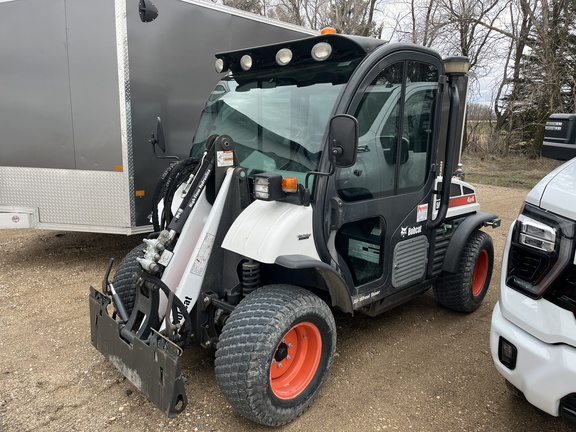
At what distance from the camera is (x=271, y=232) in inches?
100

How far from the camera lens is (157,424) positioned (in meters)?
2.58

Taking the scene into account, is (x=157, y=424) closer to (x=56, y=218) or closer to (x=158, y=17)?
(x=56, y=218)

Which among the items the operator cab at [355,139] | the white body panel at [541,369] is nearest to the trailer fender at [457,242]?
the operator cab at [355,139]

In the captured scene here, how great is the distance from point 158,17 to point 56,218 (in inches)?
102

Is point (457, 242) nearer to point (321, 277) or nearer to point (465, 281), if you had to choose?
point (465, 281)

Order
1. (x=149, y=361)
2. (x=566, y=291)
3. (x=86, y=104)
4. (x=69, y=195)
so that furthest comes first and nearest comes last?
(x=69, y=195)
(x=86, y=104)
(x=149, y=361)
(x=566, y=291)

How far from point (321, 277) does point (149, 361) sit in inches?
45.9

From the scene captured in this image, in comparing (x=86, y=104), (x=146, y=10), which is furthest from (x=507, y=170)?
(x=86, y=104)

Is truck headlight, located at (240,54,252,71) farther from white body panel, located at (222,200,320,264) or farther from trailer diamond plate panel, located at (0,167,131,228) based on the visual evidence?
trailer diamond plate panel, located at (0,167,131,228)

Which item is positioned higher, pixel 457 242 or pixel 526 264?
pixel 526 264

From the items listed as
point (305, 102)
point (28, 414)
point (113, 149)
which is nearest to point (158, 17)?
point (113, 149)

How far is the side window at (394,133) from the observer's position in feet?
9.62

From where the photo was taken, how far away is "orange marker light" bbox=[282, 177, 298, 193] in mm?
2668

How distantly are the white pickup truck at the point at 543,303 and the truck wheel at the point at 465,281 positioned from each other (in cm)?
174
